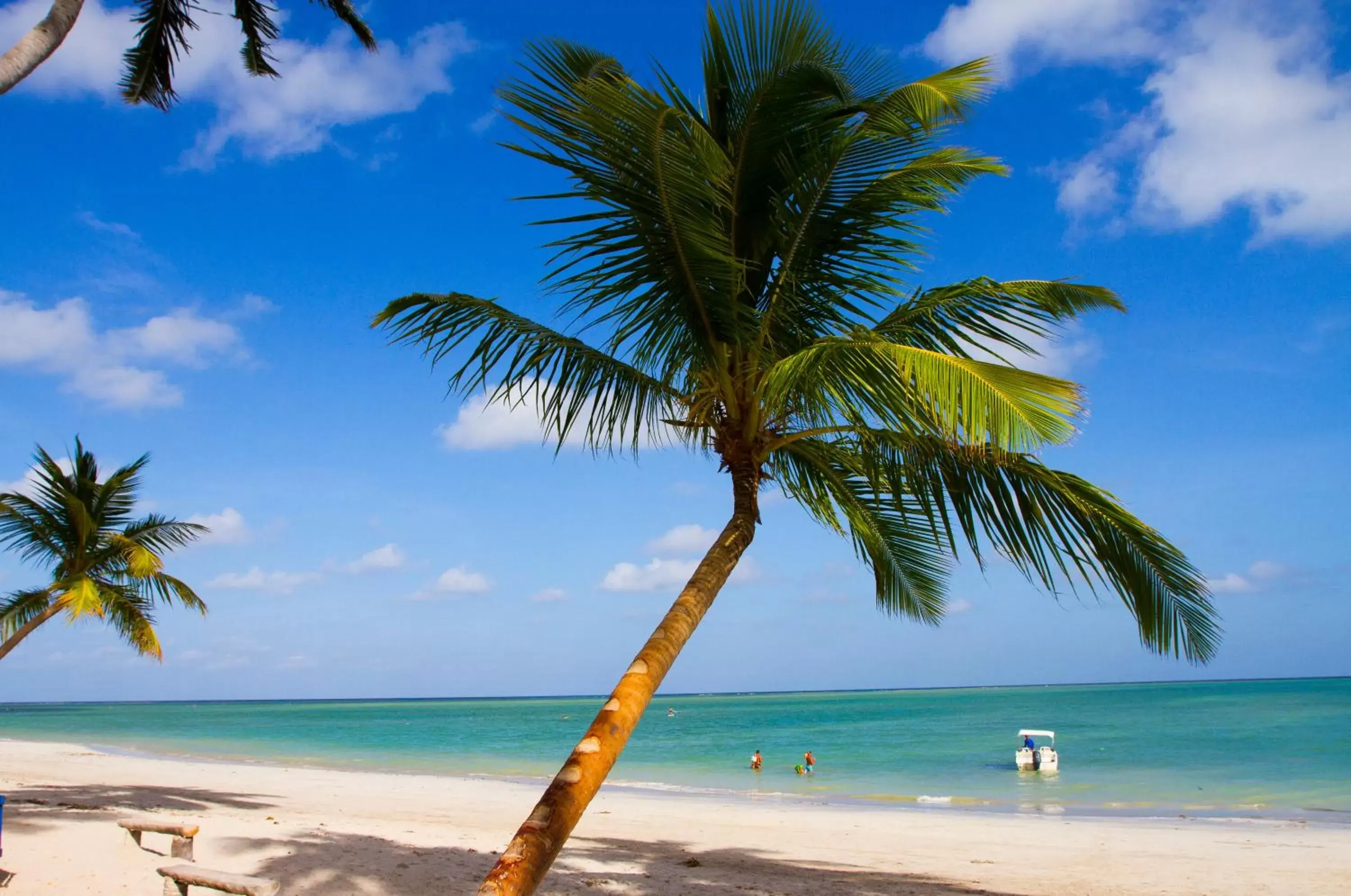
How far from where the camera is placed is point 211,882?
470 centimetres

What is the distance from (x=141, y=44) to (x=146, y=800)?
9654 mm

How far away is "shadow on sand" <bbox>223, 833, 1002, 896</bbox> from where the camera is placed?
6.86 metres

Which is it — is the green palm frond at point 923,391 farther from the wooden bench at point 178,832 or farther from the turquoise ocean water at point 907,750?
the turquoise ocean water at point 907,750

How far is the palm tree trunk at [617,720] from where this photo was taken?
316 cm

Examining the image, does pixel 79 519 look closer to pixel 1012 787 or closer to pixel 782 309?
pixel 782 309

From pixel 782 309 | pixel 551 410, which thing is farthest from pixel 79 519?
pixel 782 309

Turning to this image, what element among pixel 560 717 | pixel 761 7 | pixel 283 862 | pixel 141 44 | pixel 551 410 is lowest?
pixel 560 717

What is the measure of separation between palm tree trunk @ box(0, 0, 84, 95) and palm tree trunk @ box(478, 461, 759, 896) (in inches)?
171

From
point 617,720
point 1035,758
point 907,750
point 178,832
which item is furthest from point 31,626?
point 907,750

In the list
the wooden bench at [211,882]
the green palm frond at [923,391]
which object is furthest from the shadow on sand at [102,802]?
the green palm frond at [923,391]

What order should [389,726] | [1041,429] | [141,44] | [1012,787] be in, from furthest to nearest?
[389,726]
[1012,787]
[141,44]
[1041,429]

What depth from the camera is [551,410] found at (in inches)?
203

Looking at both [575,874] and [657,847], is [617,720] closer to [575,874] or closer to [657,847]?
[575,874]

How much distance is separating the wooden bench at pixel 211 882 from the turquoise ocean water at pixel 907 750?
14.6 m
